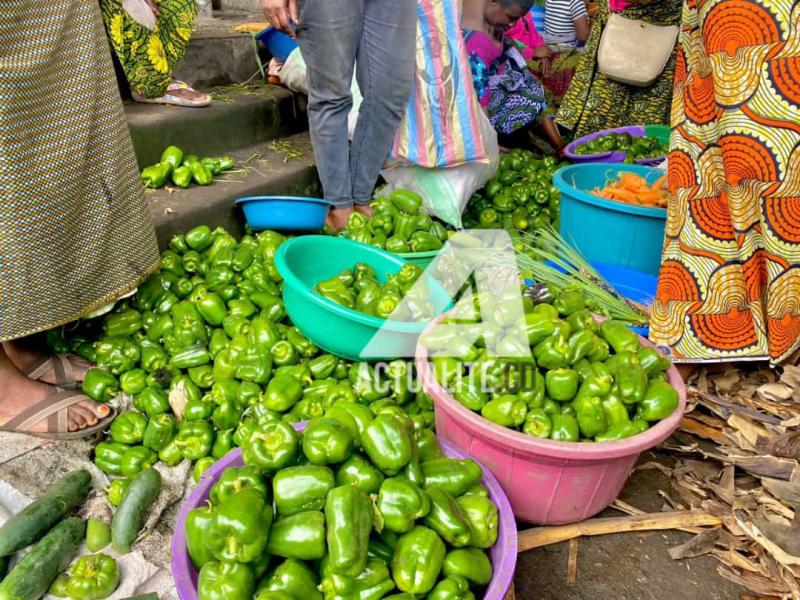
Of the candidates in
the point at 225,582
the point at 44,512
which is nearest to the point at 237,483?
the point at 225,582

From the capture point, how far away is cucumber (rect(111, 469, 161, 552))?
202 cm

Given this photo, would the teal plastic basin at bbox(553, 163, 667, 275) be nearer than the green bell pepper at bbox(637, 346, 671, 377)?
No

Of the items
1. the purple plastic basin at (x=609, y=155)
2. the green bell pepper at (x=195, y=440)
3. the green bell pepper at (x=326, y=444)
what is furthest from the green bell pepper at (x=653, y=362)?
the purple plastic basin at (x=609, y=155)

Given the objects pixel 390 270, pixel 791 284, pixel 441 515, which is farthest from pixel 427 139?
pixel 441 515

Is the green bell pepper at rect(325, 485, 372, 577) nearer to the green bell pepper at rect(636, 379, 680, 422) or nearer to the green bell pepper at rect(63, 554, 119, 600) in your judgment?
the green bell pepper at rect(63, 554, 119, 600)

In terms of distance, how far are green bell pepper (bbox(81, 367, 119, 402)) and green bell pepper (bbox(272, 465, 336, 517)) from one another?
1.34 meters

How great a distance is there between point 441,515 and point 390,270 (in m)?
1.59

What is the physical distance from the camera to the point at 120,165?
8.12 feet

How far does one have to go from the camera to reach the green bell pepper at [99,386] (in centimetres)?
259

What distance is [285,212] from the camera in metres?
3.65

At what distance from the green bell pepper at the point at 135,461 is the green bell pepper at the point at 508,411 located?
1330 mm

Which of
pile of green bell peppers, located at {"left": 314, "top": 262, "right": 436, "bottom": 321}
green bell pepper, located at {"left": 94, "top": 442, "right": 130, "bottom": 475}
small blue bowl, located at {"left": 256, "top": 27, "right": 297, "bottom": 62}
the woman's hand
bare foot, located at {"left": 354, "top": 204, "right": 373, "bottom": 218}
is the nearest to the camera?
green bell pepper, located at {"left": 94, "top": 442, "right": 130, "bottom": 475}

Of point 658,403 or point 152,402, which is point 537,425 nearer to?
point 658,403

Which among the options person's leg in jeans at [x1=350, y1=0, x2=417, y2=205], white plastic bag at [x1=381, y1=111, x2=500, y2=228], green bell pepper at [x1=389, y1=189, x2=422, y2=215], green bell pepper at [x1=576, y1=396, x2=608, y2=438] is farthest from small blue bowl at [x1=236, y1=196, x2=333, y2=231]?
green bell pepper at [x1=576, y1=396, x2=608, y2=438]
